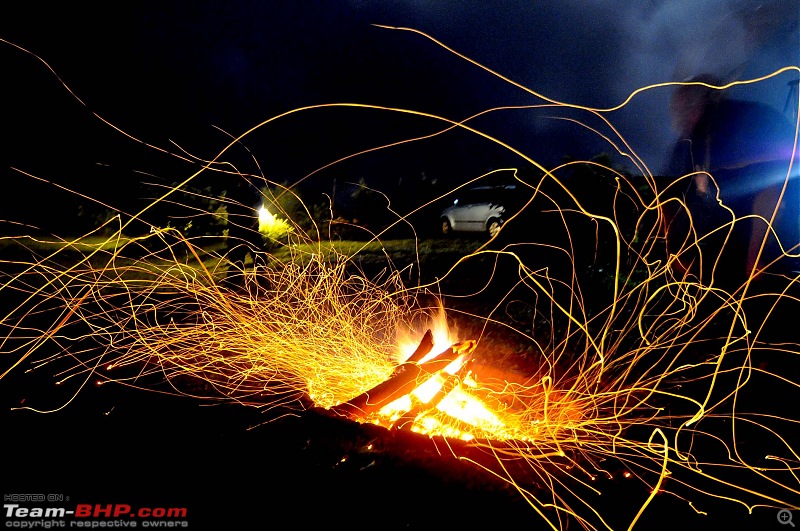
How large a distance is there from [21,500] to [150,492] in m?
0.69

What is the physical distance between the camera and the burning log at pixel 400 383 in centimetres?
307

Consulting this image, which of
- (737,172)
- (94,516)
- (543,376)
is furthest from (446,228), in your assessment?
(94,516)

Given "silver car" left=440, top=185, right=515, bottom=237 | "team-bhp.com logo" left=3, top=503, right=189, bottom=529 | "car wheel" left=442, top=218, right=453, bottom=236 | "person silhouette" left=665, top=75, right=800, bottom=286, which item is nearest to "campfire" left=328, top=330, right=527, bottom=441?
"team-bhp.com logo" left=3, top=503, right=189, bottom=529

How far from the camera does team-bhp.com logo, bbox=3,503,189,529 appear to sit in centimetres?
226

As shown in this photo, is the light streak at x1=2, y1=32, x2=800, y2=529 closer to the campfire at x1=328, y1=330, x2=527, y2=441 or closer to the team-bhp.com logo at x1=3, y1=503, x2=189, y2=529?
the campfire at x1=328, y1=330, x2=527, y2=441

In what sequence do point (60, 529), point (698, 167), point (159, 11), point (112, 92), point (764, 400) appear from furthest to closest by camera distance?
1. point (159, 11)
2. point (112, 92)
3. point (698, 167)
4. point (764, 400)
5. point (60, 529)

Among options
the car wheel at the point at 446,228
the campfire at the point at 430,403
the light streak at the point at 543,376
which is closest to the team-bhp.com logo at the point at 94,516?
the light streak at the point at 543,376

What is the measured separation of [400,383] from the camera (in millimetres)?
3180

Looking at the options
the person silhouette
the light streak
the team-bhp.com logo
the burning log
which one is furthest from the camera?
the person silhouette

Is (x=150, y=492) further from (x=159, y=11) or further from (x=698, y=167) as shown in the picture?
(x=159, y=11)

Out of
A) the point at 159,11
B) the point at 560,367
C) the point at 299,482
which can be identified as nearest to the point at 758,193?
the point at 560,367

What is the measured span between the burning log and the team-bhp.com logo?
1.11 meters

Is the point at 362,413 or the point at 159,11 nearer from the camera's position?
the point at 362,413

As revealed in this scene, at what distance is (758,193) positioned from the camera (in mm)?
7973
